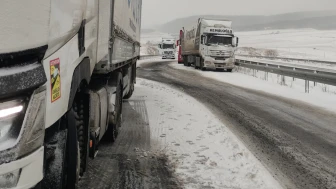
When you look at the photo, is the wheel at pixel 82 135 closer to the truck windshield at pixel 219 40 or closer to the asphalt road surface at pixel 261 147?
the asphalt road surface at pixel 261 147

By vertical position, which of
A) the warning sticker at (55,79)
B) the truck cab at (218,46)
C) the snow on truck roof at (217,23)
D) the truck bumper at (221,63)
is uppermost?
the snow on truck roof at (217,23)

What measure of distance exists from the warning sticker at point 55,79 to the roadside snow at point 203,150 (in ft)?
7.27

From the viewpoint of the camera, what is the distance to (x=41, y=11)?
200 centimetres

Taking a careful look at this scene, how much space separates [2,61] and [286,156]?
185 inches

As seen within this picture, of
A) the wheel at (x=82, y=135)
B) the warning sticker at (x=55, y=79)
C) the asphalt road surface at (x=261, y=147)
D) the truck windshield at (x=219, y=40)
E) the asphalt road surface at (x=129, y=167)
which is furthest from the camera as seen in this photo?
the truck windshield at (x=219, y=40)

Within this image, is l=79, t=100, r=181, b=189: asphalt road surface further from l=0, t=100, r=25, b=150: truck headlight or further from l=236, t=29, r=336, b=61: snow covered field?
l=236, t=29, r=336, b=61: snow covered field

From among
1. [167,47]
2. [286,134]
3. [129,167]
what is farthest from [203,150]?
[167,47]

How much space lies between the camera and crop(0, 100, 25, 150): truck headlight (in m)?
1.83

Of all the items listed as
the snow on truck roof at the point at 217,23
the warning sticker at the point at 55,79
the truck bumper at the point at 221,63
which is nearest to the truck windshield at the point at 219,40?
Result: the snow on truck roof at the point at 217,23

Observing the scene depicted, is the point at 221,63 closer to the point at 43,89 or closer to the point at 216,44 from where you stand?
the point at 216,44

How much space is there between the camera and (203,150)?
5590 mm

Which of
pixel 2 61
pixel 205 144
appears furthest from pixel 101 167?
pixel 2 61

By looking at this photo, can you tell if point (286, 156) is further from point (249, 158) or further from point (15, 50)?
point (15, 50)

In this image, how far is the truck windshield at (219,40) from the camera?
25953 millimetres
